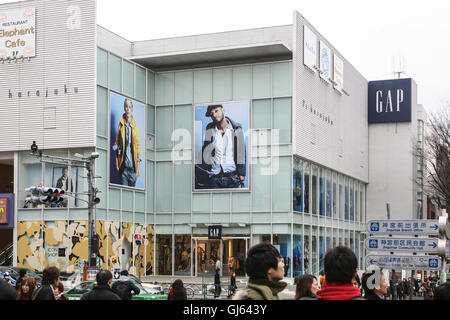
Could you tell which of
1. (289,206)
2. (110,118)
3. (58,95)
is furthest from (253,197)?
(58,95)

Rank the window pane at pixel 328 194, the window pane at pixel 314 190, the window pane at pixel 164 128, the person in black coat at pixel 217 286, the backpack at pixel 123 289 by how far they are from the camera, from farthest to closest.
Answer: the window pane at pixel 328 194 < the window pane at pixel 314 190 < the window pane at pixel 164 128 < the person in black coat at pixel 217 286 < the backpack at pixel 123 289

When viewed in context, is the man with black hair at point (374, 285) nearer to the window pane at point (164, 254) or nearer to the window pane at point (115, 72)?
the window pane at point (115, 72)

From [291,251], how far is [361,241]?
19967 mm

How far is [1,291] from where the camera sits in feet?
22.4

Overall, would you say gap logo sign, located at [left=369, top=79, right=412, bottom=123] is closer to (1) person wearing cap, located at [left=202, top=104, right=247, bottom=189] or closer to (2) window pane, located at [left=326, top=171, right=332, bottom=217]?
(2) window pane, located at [left=326, top=171, right=332, bottom=217]

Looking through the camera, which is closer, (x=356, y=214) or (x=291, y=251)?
(x=291, y=251)

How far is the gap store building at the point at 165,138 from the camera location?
4291 cm

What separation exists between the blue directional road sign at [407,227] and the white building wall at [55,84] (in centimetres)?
3088

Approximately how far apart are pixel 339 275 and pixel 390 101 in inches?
2526

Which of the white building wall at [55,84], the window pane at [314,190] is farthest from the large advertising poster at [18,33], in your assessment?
the window pane at [314,190]

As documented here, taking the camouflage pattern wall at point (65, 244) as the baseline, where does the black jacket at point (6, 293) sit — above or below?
above

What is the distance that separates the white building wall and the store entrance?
401 inches

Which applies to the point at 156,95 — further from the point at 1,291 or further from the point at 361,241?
the point at 1,291

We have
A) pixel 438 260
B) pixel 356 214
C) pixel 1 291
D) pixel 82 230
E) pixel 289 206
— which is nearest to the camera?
pixel 1 291
